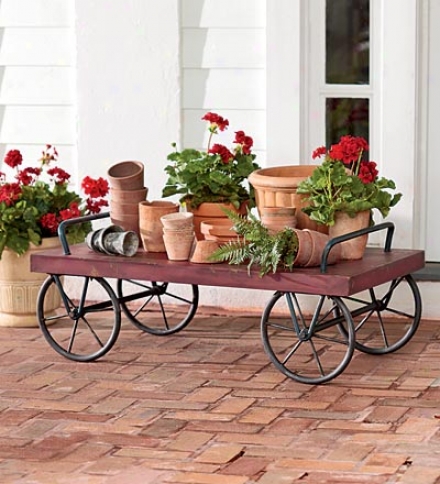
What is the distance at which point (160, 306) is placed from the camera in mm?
6531

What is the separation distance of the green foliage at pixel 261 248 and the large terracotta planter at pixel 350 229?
0.27 meters

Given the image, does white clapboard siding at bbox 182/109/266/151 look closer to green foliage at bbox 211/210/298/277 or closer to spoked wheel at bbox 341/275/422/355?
spoked wheel at bbox 341/275/422/355

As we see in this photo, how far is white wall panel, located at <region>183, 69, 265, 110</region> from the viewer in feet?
21.9

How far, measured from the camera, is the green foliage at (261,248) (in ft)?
17.4

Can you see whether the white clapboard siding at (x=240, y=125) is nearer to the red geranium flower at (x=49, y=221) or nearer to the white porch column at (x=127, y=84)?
the white porch column at (x=127, y=84)

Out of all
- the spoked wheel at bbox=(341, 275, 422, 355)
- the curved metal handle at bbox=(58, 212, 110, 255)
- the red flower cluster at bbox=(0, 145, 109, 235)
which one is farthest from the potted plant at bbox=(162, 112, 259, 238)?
the spoked wheel at bbox=(341, 275, 422, 355)

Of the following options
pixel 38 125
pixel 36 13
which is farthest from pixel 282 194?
pixel 36 13

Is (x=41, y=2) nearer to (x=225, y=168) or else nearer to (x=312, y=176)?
(x=225, y=168)

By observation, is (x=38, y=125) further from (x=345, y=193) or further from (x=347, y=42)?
(x=345, y=193)

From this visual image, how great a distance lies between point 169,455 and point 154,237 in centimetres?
149

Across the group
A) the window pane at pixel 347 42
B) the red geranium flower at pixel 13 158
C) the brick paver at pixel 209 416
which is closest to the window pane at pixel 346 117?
the window pane at pixel 347 42

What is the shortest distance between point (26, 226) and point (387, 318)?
6.24ft

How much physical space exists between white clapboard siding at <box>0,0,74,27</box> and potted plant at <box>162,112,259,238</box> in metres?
1.42

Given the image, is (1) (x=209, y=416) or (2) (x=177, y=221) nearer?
(1) (x=209, y=416)
